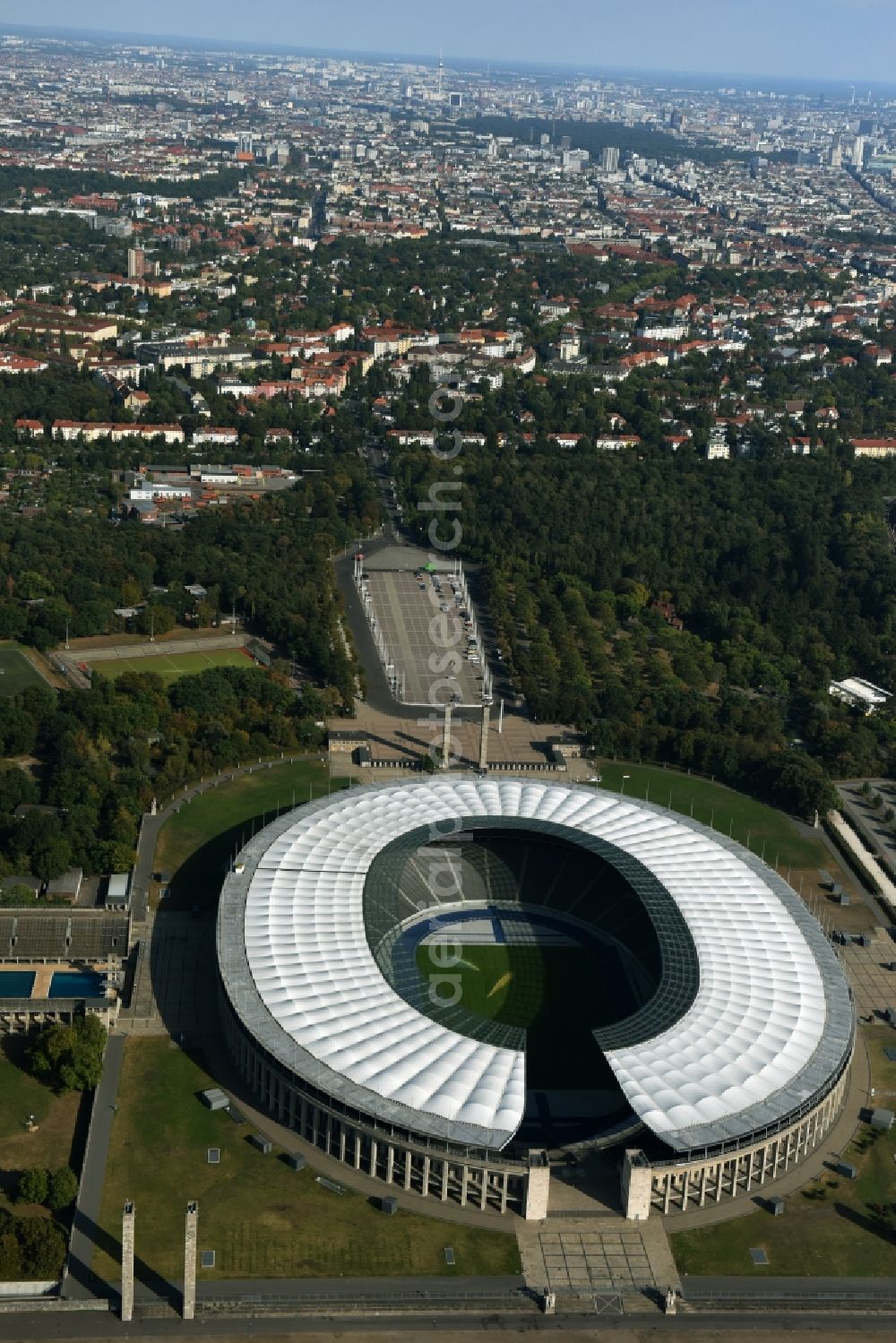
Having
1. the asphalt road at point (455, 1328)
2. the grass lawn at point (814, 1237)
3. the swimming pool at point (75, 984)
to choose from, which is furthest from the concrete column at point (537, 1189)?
the swimming pool at point (75, 984)

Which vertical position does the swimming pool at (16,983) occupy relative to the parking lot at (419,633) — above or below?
above

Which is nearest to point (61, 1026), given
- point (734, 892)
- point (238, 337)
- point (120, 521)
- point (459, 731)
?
point (734, 892)

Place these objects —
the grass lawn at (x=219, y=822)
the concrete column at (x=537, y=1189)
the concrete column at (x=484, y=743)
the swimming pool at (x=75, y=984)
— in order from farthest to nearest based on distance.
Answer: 1. the concrete column at (x=484, y=743)
2. the grass lawn at (x=219, y=822)
3. the swimming pool at (x=75, y=984)
4. the concrete column at (x=537, y=1189)

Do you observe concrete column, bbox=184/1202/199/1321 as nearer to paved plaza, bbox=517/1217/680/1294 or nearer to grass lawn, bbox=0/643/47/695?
paved plaza, bbox=517/1217/680/1294

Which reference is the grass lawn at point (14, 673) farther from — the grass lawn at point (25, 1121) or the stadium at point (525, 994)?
the grass lawn at point (25, 1121)

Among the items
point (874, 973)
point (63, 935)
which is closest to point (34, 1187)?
point (63, 935)

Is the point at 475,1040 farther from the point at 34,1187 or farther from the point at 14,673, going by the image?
the point at 14,673
